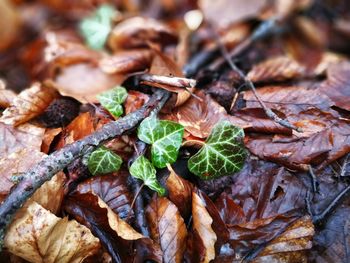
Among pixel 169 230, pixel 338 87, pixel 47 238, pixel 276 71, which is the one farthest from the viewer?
pixel 276 71

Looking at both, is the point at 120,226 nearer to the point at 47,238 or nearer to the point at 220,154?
the point at 47,238

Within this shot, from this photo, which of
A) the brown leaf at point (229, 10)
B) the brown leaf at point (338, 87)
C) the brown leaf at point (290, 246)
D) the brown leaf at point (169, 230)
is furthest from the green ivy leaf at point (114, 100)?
the brown leaf at point (229, 10)

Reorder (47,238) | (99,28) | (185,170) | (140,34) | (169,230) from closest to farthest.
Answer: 1. (47,238)
2. (169,230)
3. (185,170)
4. (140,34)
5. (99,28)

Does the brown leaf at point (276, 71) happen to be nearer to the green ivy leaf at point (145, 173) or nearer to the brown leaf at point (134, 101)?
the brown leaf at point (134, 101)

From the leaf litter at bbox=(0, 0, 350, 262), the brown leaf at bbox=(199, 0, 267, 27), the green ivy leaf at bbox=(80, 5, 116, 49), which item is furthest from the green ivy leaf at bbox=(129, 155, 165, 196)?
the brown leaf at bbox=(199, 0, 267, 27)

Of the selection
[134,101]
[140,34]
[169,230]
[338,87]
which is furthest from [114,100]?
[338,87]

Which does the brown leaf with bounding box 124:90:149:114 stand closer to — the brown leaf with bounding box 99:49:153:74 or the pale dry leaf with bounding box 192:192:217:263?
the brown leaf with bounding box 99:49:153:74
